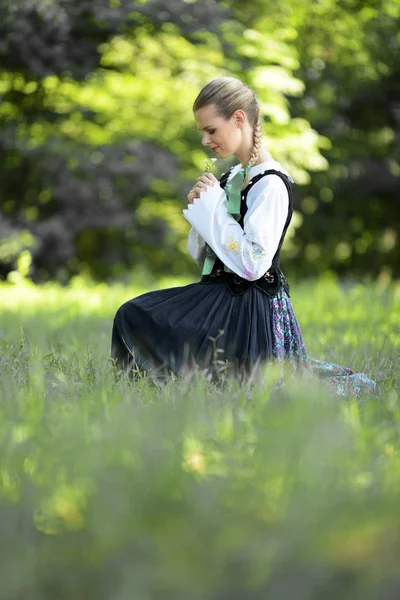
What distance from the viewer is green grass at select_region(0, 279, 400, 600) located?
60.3 inches

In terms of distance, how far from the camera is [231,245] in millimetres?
3408

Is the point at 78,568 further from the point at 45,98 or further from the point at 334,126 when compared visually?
the point at 334,126

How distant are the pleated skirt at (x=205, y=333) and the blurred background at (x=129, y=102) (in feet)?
19.4

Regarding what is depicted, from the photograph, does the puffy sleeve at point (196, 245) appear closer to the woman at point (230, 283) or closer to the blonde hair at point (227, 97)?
the woman at point (230, 283)

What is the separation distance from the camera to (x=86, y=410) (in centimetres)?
264

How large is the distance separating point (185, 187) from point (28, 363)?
7808 mm

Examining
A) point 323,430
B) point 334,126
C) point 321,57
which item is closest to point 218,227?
point 323,430

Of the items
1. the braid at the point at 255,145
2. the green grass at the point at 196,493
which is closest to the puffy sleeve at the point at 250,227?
the braid at the point at 255,145

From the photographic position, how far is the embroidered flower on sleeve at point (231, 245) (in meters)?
3.40

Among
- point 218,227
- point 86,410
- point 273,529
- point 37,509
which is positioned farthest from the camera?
point 218,227

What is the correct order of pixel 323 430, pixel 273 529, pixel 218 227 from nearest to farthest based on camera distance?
pixel 273 529 → pixel 323 430 → pixel 218 227

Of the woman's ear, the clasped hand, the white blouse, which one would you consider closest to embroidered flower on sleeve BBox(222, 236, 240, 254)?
the white blouse

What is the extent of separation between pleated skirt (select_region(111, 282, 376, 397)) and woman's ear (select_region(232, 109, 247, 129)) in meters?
0.66

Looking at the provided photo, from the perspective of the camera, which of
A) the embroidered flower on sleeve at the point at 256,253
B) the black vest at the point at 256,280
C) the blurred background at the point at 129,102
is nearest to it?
the embroidered flower on sleeve at the point at 256,253
